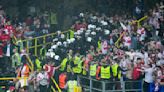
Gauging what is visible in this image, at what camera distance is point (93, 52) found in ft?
96.0

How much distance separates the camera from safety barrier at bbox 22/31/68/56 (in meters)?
31.8

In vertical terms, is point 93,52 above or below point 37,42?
below

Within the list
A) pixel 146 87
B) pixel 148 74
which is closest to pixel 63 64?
pixel 146 87

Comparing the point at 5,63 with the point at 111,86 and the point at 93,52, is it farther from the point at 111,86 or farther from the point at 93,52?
the point at 111,86

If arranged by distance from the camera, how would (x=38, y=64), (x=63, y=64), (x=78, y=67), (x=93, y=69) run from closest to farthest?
(x=93, y=69)
(x=78, y=67)
(x=63, y=64)
(x=38, y=64)

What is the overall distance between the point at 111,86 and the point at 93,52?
8.20 ft

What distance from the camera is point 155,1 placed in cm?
3516

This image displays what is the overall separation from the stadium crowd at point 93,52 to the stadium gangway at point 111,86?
213 mm

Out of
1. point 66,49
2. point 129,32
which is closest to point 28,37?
point 66,49

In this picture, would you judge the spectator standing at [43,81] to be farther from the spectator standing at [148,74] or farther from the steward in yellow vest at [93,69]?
the spectator standing at [148,74]

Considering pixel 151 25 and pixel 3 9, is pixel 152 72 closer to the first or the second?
pixel 151 25

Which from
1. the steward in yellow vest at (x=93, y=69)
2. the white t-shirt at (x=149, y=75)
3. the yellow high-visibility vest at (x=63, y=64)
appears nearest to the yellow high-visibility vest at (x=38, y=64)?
the yellow high-visibility vest at (x=63, y=64)

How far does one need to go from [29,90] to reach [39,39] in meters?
5.15

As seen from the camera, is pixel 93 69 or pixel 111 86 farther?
pixel 93 69
